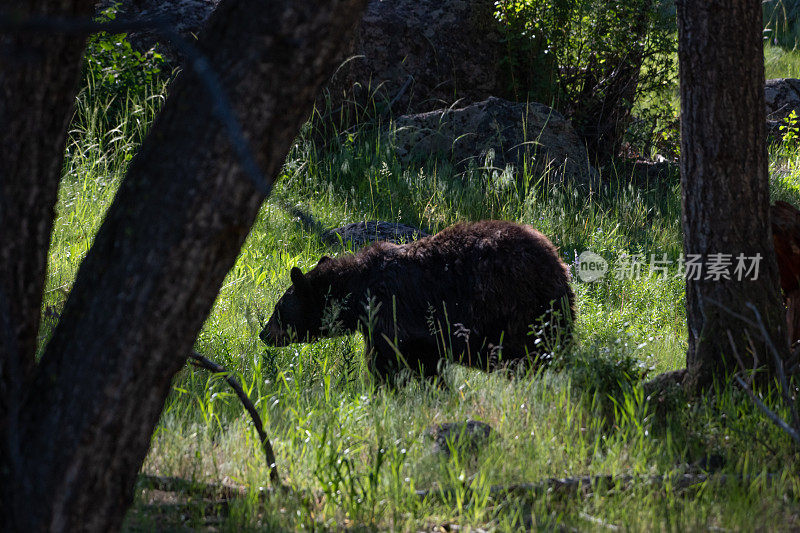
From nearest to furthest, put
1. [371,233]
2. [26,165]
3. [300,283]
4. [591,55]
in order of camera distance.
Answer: [26,165], [300,283], [371,233], [591,55]

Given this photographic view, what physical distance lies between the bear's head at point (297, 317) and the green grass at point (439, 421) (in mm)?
146

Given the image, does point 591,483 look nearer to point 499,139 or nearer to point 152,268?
point 152,268

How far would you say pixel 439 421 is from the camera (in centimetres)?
452

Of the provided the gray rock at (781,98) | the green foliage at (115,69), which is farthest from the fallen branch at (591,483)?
the gray rock at (781,98)

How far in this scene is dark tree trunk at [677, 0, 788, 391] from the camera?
15.0ft

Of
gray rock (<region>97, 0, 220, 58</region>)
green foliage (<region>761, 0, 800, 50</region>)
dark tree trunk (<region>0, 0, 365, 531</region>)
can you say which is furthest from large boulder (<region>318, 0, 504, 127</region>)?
green foliage (<region>761, 0, 800, 50</region>)

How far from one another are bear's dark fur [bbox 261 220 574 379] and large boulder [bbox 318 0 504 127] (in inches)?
229

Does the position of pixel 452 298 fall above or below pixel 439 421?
above

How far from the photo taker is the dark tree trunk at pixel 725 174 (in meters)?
4.58

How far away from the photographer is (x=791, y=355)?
4.70 m

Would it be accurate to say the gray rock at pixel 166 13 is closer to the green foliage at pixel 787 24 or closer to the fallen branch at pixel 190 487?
the fallen branch at pixel 190 487

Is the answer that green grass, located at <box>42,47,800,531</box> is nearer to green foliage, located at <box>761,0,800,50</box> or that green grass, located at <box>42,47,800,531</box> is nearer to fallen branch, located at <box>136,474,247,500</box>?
fallen branch, located at <box>136,474,247,500</box>

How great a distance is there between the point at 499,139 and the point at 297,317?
16.2 ft

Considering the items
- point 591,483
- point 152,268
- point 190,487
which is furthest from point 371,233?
point 152,268
